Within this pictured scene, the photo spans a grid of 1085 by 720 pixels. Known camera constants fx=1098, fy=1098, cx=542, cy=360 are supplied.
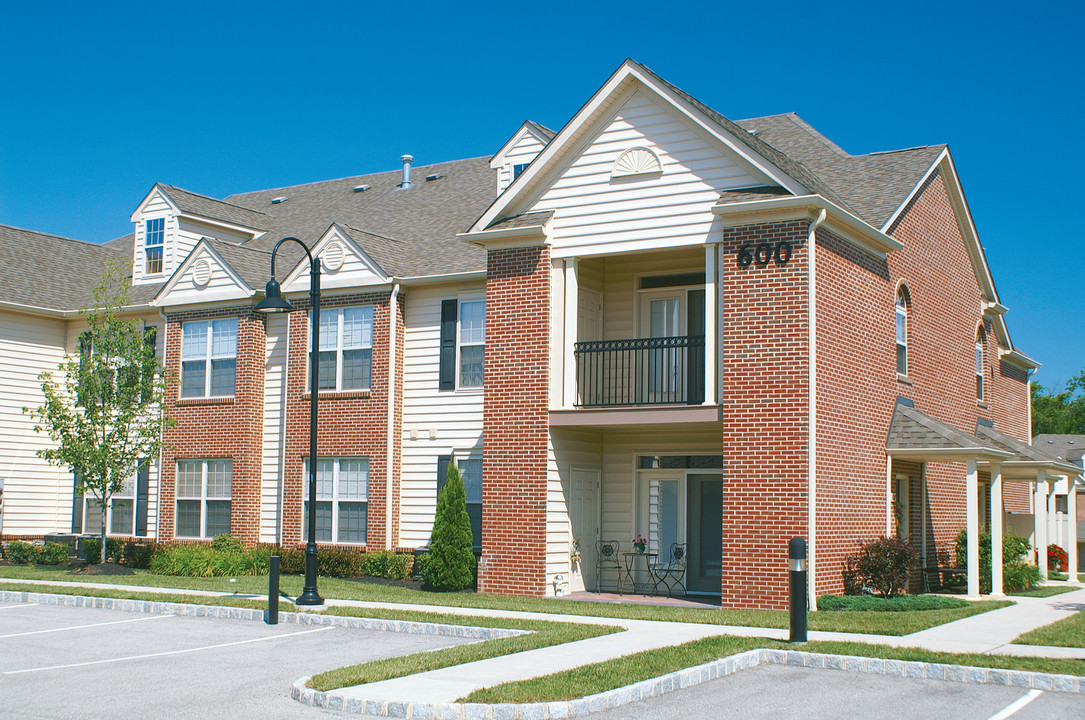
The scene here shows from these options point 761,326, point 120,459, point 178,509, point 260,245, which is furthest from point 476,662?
point 260,245

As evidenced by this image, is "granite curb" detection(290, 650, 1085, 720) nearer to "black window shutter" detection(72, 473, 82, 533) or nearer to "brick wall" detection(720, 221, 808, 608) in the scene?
"brick wall" detection(720, 221, 808, 608)

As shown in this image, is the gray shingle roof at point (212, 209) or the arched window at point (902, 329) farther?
the gray shingle roof at point (212, 209)

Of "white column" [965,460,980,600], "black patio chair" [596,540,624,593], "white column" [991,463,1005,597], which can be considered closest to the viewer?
"white column" [965,460,980,600]

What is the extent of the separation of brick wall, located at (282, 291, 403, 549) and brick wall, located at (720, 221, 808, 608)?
8.86 m

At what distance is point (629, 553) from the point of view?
830 inches

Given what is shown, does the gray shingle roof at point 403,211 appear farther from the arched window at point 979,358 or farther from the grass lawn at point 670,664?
the arched window at point 979,358

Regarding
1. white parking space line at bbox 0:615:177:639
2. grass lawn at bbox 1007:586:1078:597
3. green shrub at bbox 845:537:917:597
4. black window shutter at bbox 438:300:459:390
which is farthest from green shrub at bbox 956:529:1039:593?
white parking space line at bbox 0:615:177:639

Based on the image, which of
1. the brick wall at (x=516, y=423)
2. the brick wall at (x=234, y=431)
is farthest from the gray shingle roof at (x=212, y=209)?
the brick wall at (x=516, y=423)

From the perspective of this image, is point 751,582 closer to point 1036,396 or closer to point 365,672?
point 365,672

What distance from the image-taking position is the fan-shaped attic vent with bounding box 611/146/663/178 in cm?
1955

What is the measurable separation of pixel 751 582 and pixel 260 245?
17948 millimetres

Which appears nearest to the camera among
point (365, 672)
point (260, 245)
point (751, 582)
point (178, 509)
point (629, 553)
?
point (365, 672)

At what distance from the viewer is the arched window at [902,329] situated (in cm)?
2225

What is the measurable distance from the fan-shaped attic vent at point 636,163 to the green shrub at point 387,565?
9312 millimetres
